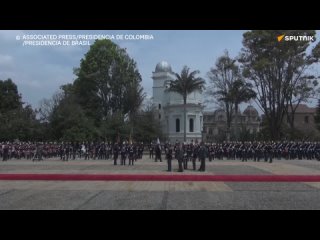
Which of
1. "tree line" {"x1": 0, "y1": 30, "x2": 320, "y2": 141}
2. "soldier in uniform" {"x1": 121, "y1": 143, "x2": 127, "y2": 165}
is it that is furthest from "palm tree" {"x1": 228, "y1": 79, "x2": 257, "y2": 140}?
"soldier in uniform" {"x1": 121, "y1": 143, "x2": 127, "y2": 165}

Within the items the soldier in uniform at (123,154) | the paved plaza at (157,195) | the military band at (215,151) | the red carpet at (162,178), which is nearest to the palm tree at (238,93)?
the military band at (215,151)

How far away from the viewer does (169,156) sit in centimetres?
2384

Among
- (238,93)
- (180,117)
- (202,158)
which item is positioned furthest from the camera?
(180,117)

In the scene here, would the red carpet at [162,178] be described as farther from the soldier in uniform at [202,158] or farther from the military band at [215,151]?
the military band at [215,151]

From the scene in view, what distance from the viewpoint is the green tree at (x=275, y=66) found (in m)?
45.5

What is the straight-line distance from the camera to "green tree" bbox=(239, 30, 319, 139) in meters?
45.5

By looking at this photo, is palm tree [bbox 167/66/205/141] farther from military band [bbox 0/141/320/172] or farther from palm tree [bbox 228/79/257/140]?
military band [bbox 0/141/320/172]

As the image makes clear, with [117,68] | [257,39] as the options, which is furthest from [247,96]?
[117,68]

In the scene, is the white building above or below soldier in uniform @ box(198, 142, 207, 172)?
above

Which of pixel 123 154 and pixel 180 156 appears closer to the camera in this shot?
pixel 180 156

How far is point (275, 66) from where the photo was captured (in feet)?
153

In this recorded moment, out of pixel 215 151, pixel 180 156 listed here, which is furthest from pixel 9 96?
pixel 180 156

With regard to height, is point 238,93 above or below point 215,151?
above

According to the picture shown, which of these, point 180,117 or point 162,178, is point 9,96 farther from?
point 162,178
